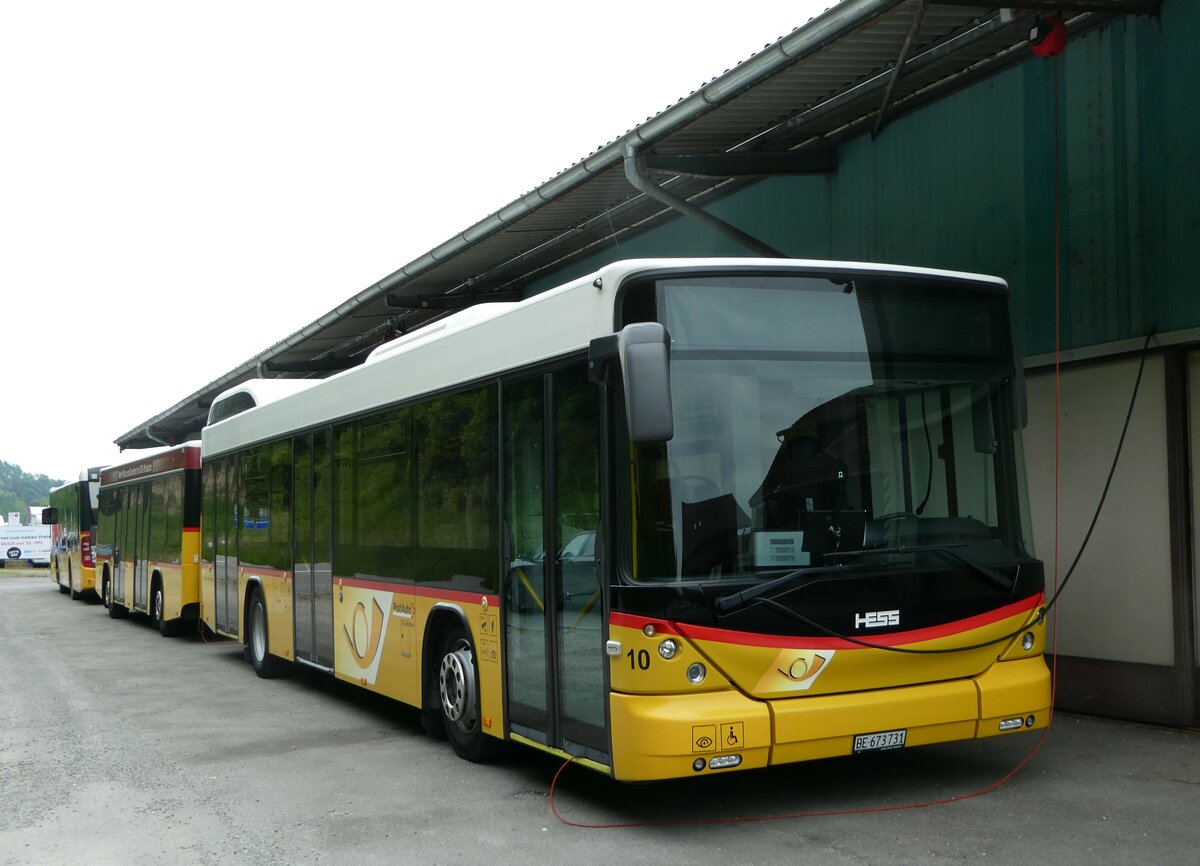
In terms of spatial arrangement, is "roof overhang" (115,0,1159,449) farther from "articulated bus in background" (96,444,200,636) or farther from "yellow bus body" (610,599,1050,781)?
"yellow bus body" (610,599,1050,781)

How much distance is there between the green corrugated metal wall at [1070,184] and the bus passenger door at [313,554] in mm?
5525

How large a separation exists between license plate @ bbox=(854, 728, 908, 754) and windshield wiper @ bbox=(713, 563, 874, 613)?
86cm

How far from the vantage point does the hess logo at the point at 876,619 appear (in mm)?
6859

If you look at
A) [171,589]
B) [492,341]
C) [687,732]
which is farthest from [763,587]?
[171,589]

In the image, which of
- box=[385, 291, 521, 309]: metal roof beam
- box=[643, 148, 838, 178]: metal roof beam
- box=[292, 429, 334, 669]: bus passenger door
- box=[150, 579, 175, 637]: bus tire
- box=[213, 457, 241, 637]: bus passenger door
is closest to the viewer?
box=[292, 429, 334, 669]: bus passenger door

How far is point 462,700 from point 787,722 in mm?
2928

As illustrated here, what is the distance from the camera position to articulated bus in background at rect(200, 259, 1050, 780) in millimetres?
6617

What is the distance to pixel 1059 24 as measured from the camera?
9.75 metres

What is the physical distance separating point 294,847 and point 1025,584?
4.15 m

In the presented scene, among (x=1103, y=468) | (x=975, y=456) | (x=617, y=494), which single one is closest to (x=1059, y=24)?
(x=1103, y=468)

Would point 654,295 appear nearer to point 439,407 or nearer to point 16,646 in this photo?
point 439,407

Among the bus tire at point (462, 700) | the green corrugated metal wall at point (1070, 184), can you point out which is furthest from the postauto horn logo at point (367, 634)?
the green corrugated metal wall at point (1070, 184)

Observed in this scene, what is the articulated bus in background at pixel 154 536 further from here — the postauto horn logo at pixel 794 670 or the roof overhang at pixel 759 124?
the postauto horn logo at pixel 794 670

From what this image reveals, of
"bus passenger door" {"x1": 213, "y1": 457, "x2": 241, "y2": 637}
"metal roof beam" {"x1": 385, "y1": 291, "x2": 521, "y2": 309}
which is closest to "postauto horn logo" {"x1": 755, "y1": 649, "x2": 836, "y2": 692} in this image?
"bus passenger door" {"x1": 213, "y1": 457, "x2": 241, "y2": 637}
